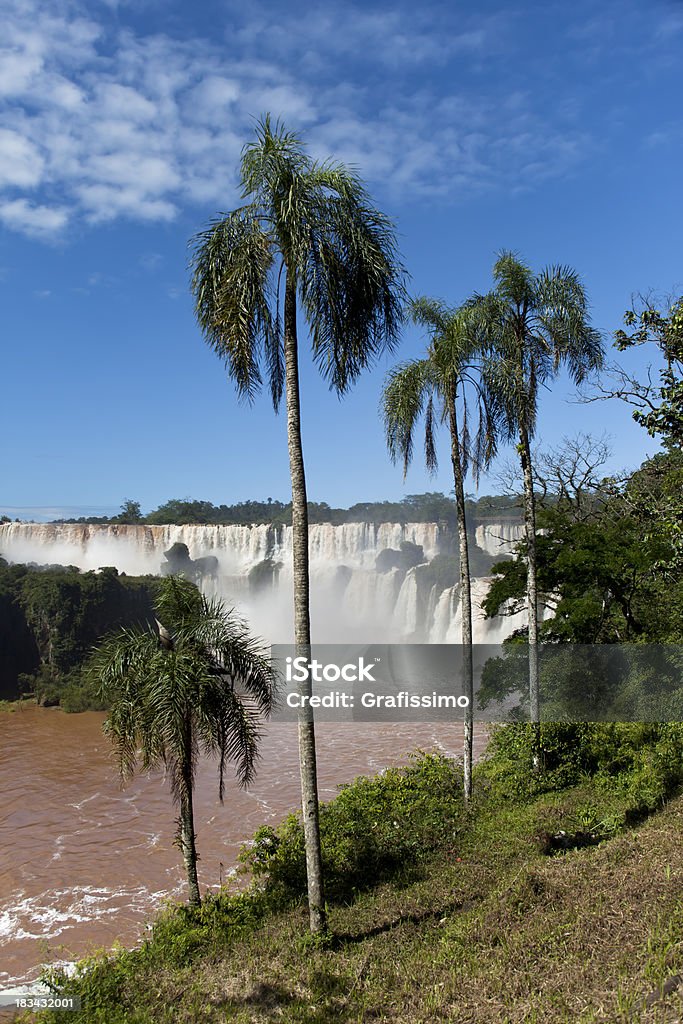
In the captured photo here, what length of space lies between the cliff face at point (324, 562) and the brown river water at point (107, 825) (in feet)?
48.4

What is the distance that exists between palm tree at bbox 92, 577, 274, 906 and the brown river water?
12.3 ft

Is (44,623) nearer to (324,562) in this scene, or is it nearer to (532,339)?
(324,562)

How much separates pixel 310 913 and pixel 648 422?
672cm

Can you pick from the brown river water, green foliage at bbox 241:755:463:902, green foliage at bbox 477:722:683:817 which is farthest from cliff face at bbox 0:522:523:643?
green foliage at bbox 241:755:463:902

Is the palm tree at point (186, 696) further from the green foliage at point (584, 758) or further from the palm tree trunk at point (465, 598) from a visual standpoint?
the green foliage at point (584, 758)

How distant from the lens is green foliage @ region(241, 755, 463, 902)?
9047 millimetres

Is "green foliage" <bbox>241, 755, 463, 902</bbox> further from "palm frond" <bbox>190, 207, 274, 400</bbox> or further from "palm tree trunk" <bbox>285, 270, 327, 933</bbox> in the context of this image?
"palm frond" <bbox>190, 207, 274, 400</bbox>

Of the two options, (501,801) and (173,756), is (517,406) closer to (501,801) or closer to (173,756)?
(501,801)

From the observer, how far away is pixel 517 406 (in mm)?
11219

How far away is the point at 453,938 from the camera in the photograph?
6.27 m

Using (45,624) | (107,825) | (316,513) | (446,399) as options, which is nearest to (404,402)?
(446,399)

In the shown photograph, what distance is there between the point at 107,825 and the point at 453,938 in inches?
503

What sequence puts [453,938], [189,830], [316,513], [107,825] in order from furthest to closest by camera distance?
[316,513] → [107,825] → [189,830] → [453,938]

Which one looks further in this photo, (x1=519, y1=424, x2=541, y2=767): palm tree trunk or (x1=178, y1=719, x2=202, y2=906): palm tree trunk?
(x1=519, y1=424, x2=541, y2=767): palm tree trunk
